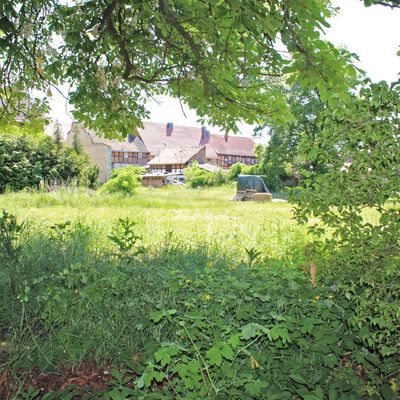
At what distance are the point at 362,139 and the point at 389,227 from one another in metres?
0.58

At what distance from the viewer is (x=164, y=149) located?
57.8 meters

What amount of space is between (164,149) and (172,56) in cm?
5209

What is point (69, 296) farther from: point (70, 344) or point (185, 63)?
point (185, 63)

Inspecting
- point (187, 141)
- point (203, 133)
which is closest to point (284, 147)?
point (187, 141)

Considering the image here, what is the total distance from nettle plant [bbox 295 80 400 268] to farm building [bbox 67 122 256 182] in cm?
3694

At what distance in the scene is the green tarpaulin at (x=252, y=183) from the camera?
2220cm

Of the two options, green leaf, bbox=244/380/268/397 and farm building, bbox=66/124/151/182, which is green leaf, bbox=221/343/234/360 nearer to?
green leaf, bbox=244/380/268/397

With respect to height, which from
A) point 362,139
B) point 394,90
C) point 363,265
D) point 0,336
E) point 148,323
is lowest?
point 0,336

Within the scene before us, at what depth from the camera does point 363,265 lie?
2.58m

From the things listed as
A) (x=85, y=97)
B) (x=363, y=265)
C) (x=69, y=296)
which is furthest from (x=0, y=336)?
(x=85, y=97)

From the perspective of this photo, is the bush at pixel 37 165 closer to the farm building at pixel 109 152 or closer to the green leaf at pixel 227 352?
the green leaf at pixel 227 352

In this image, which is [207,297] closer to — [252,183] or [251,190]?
[251,190]

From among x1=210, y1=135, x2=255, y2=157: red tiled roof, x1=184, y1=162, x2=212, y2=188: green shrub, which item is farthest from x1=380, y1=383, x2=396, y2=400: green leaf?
x1=210, y1=135, x2=255, y2=157: red tiled roof

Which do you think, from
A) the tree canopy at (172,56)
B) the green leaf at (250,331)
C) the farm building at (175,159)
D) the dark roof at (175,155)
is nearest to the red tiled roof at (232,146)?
the farm building at (175,159)
